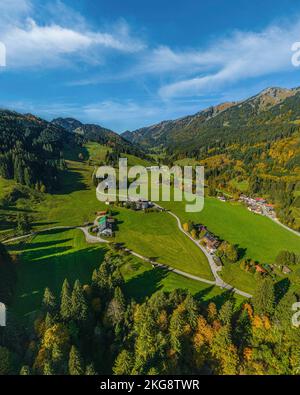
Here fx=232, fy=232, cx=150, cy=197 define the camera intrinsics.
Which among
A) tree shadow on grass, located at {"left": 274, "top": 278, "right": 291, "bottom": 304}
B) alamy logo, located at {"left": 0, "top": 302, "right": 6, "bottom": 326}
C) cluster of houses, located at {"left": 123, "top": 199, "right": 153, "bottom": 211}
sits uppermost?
cluster of houses, located at {"left": 123, "top": 199, "right": 153, "bottom": 211}

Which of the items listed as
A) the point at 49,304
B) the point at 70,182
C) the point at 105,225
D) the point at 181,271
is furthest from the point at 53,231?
the point at 70,182

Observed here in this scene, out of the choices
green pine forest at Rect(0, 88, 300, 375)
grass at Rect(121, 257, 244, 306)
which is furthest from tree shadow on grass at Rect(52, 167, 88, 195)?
grass at Rect(121, 257, 244, 306)

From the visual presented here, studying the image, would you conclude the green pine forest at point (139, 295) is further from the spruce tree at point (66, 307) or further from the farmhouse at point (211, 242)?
the farmhouse at point (211, 242)

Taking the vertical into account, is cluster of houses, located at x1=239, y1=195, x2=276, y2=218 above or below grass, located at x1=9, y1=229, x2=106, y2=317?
above

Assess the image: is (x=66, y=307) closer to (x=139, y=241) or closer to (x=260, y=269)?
(x=139, y=241)

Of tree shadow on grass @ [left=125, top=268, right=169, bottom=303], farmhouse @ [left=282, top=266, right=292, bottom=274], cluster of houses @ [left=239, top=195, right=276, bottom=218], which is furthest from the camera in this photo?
cluster of houses @ [left=239, top=195, right=276, bottom=218]

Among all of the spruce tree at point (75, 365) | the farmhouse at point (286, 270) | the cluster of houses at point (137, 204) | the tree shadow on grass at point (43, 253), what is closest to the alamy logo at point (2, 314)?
the spruce tree at point (75, 365)

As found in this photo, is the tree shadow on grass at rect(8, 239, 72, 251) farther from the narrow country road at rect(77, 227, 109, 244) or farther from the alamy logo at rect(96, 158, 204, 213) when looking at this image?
the alamy logo at rect(96, 158, 204, 213)
